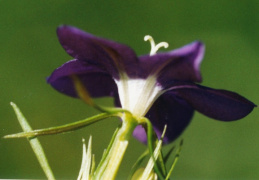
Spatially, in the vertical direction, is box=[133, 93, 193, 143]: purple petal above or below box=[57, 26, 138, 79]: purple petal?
below

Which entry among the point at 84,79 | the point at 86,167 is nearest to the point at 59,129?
the point at 86,167

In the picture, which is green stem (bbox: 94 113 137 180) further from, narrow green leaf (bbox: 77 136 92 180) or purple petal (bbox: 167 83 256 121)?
purple petal (bbox: 167 83 256 121)

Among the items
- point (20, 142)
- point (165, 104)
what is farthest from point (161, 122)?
point (20, 142)

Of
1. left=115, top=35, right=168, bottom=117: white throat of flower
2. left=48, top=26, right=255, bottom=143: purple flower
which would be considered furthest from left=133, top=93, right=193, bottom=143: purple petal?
left=115, top=35, right=168, bottom=117: white throat of flower

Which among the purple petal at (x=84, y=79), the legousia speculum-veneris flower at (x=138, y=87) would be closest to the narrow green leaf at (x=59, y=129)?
the legousia speculum-veneris flower at (x=138, y=87)

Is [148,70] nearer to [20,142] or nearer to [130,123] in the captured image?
[130,123]
